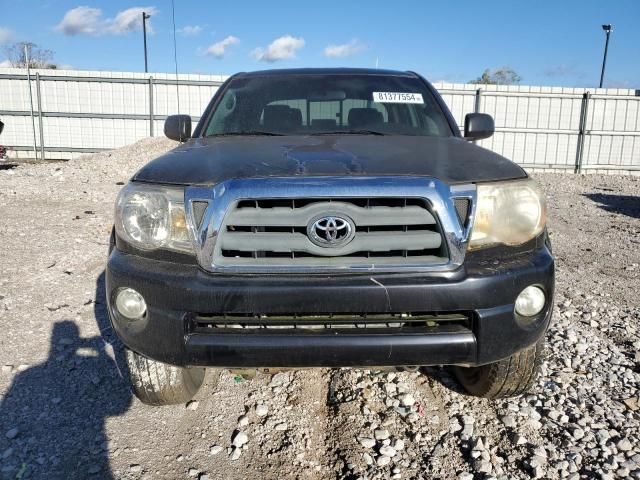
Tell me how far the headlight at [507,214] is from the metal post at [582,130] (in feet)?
54.7

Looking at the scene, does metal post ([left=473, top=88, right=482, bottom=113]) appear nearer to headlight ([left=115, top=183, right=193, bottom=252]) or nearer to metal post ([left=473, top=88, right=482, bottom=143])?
metal post ([left=473, top=88, right=482, bottom=143])

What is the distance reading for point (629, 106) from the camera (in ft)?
55.0

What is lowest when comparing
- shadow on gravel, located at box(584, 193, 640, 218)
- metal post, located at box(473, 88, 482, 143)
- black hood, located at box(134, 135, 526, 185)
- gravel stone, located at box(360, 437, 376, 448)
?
shadow on gravel, located at box(584, 193, 640, 218)

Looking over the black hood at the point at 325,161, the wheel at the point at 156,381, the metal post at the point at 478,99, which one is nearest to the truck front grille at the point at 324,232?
the black hood at the point at 325,161

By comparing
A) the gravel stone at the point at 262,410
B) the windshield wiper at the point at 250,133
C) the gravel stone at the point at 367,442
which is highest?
the windshield wiper at the point at 250,133

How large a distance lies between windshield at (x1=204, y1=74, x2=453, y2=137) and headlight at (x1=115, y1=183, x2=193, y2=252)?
121cm

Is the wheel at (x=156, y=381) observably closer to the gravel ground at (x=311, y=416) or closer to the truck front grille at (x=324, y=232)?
the gravel ground at (x=311, y=416)

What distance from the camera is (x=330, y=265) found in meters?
2.02

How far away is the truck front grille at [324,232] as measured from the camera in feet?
6.62

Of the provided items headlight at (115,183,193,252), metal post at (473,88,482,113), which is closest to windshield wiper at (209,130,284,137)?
headlight at (115,183,193,252)

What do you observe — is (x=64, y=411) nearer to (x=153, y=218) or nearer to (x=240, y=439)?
(x=240, y=439)

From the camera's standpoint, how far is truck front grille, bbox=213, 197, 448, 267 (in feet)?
6.62

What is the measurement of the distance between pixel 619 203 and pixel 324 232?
10250 mm

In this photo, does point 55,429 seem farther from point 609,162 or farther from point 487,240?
point 609,162
